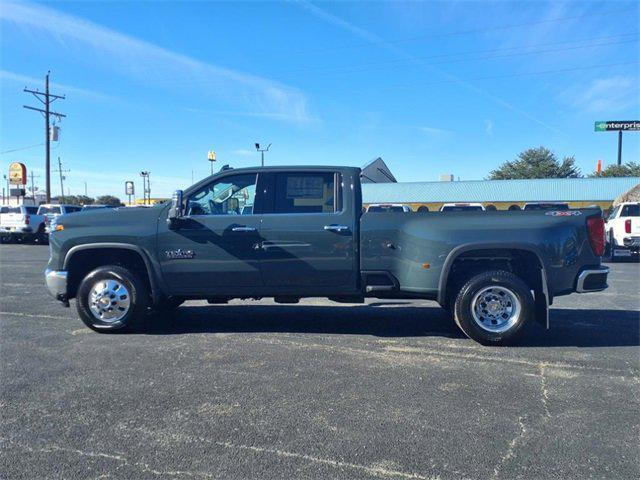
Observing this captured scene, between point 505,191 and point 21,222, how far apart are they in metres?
36.8

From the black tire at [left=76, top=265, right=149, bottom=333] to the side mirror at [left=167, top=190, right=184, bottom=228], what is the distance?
846 mm

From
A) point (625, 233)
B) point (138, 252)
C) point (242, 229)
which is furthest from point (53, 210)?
point (625, 233)

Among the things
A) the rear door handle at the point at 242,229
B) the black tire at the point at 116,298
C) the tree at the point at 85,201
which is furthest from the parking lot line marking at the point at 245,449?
the tree at the point at 85,201

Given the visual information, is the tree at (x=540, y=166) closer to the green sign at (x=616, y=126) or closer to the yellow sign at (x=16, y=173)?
the green sign at (x=616, y=126)

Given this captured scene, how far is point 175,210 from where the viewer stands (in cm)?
602

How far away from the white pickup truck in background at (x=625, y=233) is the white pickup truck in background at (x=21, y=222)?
77.0 ft

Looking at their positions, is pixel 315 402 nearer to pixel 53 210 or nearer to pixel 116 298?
pixel 116 298

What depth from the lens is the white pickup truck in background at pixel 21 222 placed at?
78.6ft

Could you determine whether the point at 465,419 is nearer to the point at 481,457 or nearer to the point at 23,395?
the point at 481,457

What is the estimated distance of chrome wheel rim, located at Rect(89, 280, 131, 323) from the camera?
6281 mm

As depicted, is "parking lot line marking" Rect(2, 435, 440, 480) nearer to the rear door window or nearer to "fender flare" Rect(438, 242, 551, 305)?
"fender flare" Rect(438, 242, 551, 305)

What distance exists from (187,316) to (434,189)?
42.7m

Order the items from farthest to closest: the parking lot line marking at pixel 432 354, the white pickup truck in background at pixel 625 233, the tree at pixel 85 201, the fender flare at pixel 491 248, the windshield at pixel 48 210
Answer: the tree at pixel 85 201 → the windshield at pixel 48 210 → the white pickup truck in background at pixel 625 233 → the fender flare at pixel 491 248 → the parking lot line marking at pixel 432 354

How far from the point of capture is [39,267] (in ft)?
46.5
